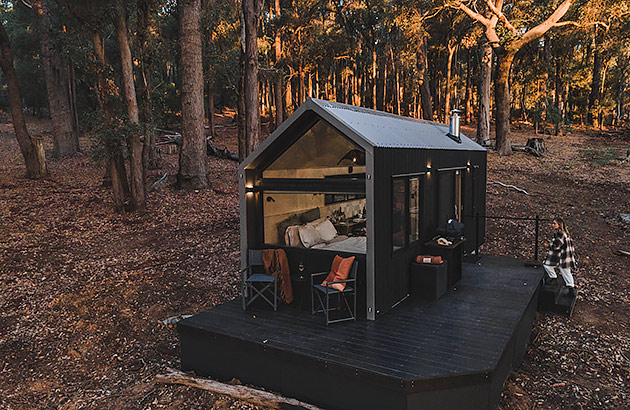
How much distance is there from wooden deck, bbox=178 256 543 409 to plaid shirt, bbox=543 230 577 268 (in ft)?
4.47

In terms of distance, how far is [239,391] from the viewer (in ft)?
17.0

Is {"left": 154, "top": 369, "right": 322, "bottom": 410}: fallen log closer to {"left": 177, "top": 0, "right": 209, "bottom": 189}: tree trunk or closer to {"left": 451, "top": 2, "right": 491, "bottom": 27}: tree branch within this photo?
{"left": 177, "top": 0, "right": 209, "bottom": 189}: tree trunk

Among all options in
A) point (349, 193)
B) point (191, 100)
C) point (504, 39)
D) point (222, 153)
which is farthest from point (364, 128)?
point (222, 153)

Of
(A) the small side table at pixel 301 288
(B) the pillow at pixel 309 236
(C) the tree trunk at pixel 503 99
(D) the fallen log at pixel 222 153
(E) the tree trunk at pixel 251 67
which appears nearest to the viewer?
(A) the small side table at pixel 301 288

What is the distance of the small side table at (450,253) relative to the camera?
7355 millimetres

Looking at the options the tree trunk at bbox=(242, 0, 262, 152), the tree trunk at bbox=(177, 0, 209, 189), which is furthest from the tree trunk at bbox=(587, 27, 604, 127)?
the tree trunk at bbox=(177, 0, 209, 189)

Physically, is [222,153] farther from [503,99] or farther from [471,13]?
[503,99]

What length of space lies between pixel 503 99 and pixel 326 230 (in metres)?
15.8

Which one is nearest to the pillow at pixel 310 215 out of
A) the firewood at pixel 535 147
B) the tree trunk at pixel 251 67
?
the tree trunk at pixel 251 67

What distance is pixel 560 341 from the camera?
688 centimetres

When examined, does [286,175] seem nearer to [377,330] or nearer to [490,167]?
[377,330]

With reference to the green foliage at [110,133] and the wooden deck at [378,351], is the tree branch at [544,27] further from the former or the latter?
the green foliage at [110,133]

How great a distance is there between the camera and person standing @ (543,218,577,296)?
25.3 feet

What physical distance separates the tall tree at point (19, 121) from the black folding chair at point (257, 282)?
1159cm
